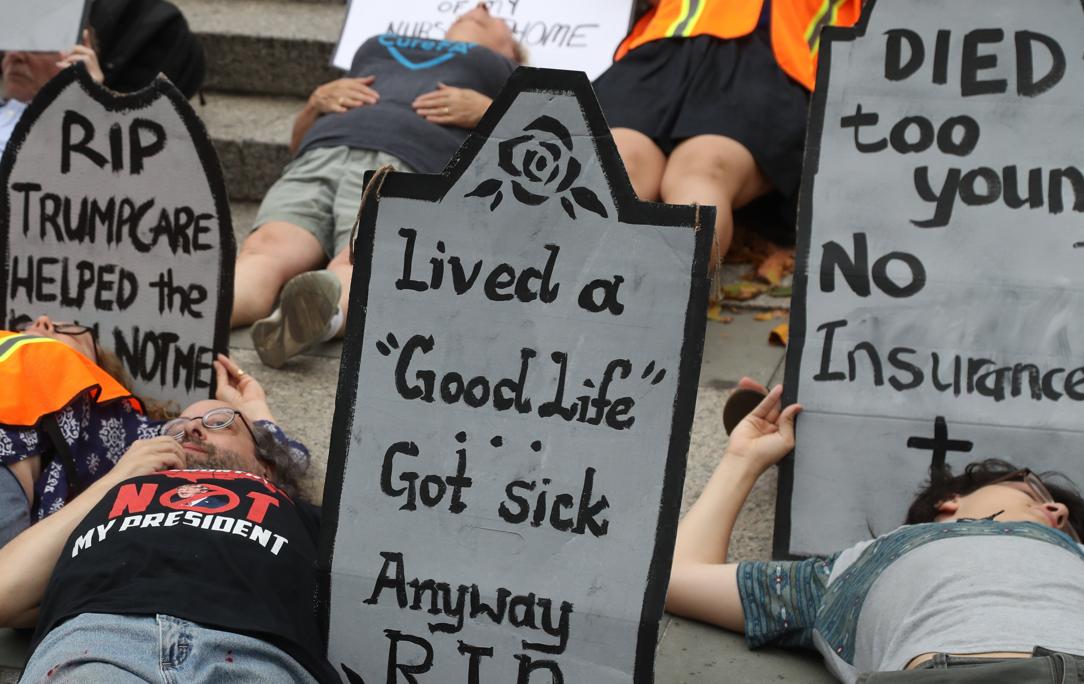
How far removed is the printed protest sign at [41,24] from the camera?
3.95 meters

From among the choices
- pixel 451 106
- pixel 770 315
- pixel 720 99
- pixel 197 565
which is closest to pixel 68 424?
pixel 197 565

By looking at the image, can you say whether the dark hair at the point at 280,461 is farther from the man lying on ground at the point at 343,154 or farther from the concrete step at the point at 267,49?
the concrete step at the point at 267,49

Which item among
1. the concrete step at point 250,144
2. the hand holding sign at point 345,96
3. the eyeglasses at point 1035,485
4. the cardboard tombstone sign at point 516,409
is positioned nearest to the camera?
the cardboard tombstone sign at point 516,409

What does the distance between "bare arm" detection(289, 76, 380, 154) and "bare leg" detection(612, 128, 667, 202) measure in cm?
89

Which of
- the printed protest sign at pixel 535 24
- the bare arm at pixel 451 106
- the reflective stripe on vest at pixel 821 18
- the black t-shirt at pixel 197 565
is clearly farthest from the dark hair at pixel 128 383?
the reflective stripe on vest at pixel 821 18

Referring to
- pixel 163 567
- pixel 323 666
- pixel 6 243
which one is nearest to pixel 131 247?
pixel 6 243

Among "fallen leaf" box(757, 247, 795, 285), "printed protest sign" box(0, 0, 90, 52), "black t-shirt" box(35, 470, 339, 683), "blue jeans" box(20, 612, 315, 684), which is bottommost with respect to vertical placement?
"blue jeans" box(20, 612, 315, 684)

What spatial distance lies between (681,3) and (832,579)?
2.62 m

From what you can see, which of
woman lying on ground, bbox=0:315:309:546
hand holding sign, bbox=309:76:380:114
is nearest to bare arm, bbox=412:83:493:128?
hand holding sign, bbox=309:76:380:114

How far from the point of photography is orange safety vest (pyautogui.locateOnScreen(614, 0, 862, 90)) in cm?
426

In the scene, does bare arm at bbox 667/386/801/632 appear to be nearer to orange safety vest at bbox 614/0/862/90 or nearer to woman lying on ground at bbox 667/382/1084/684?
woman lying on ground at bbox 667/382/1084/684

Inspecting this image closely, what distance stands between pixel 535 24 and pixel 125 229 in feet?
7.70

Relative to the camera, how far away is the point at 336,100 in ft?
14.6

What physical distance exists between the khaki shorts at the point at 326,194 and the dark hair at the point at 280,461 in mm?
1351
